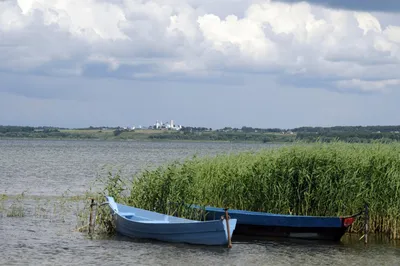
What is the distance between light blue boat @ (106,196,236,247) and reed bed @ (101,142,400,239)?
2.08ft

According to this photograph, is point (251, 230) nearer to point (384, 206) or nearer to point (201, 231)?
point (201, 231)

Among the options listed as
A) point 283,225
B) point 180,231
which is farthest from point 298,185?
point 180,231

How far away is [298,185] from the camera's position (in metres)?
25.9

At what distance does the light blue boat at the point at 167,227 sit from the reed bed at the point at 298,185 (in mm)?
634

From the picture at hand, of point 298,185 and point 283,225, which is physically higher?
point 298,185

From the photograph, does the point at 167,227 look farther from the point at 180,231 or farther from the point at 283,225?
the point at 283,225

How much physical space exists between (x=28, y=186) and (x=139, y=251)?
25945 mm

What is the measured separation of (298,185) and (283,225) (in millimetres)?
1485

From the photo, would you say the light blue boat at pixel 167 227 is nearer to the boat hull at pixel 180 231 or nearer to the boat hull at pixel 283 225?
the boat hull at pixel 180 231

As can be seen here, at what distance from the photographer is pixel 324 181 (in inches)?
1009

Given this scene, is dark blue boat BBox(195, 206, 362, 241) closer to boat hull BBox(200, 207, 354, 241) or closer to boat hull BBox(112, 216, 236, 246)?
boat hull BBox(200, 207, 354, 241)

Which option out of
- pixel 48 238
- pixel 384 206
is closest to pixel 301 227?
pixel 384 206

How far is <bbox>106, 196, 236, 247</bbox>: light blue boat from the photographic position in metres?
24.0

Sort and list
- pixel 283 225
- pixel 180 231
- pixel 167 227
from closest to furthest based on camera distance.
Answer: pixel 180 231 → pixel 167 227 → pixel 283 225
